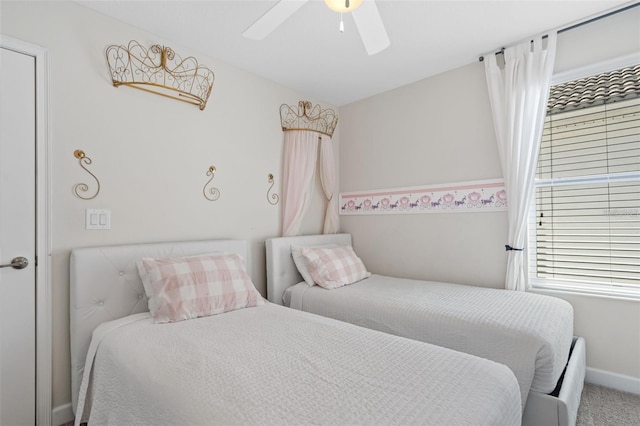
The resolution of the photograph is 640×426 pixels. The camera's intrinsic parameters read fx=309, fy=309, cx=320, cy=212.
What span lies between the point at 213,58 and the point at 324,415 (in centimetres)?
259

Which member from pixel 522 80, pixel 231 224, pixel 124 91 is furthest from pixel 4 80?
pixel 522 80

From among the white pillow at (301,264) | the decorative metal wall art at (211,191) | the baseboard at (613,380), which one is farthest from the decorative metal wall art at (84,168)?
the baseboard at (613,380)

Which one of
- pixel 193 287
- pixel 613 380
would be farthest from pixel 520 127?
pixel 193 287

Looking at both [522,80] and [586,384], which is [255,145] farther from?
[586,384]

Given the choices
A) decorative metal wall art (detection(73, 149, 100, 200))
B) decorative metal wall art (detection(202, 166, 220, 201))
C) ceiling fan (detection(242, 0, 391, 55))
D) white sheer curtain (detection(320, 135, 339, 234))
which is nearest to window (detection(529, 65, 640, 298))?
ceiling fan (detection(242, 0, 391, 55))

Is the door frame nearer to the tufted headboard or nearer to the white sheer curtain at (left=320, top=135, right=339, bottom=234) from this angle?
the tufted headboard

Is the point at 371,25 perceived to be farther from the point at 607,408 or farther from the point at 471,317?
the point at 607,408

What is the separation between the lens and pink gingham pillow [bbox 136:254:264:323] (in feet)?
5.69

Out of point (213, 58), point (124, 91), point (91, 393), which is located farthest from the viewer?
point (213, 58)

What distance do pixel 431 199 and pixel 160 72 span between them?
95.8 inches

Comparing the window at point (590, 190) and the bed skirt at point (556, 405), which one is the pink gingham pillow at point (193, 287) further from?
the window at point (590, 190)

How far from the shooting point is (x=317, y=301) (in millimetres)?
2381

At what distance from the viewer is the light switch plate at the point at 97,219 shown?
186 centimetres

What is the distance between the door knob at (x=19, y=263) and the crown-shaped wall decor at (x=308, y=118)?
213cm
